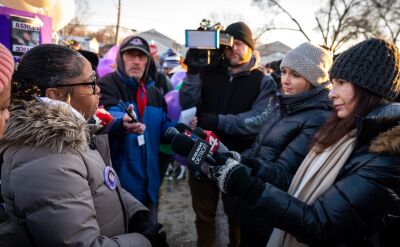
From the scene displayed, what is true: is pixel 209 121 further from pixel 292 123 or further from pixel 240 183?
pixel 240 183

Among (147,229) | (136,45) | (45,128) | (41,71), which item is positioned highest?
(136,45)

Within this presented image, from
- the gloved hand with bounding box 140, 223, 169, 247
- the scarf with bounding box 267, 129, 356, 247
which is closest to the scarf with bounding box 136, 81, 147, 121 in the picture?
the gloved hand with bounding box 140, 223, 169, 247

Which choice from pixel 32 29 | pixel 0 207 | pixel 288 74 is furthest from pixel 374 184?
pixel 32 29

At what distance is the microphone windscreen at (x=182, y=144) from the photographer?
1.65m

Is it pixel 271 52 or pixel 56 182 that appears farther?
pixel 271 52

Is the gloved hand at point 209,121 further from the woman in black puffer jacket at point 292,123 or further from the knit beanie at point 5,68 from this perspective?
the knit beanie at point 5,68

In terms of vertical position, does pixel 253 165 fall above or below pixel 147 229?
above

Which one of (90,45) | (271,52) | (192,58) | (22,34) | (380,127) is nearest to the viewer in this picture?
(380,127)

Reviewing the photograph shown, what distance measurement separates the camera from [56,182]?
1.16 m

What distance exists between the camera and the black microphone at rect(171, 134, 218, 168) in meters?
1.56

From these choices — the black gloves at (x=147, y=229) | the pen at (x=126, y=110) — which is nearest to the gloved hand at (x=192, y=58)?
the pen at (x=126, y=110)

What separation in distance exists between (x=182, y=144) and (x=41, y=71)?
2.47 feet

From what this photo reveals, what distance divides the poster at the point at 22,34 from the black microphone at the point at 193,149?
1.52 m

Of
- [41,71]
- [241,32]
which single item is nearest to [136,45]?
[241,32]
